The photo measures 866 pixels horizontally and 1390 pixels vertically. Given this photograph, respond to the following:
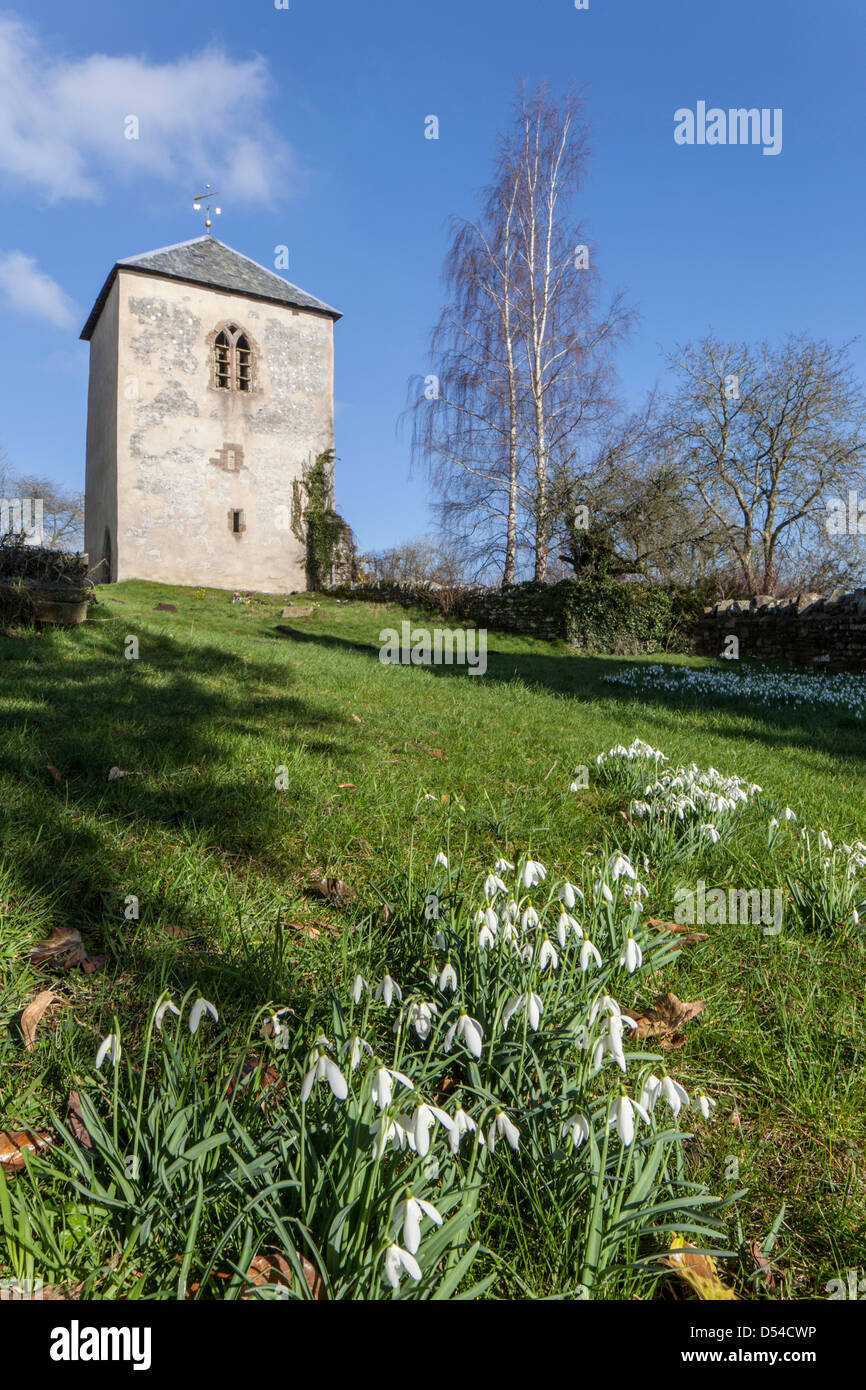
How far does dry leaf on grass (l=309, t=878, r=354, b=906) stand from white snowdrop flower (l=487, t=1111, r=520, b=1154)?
1414 mm

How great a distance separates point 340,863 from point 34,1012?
1377mm

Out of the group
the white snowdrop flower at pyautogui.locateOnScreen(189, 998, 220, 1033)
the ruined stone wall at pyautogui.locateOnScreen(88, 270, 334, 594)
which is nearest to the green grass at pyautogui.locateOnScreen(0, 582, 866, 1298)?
the white snowdrop flower at pyautogui.locateOnScreen(189, 998, 220, 1033)

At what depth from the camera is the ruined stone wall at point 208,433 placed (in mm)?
23734

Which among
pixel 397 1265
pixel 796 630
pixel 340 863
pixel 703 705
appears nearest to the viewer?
Answer: pixel 397 1265

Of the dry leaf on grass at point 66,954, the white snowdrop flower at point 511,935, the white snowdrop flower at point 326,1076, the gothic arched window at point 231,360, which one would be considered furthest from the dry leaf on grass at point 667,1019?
the gothic arched window at point 231,360

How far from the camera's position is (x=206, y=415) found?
24.7m

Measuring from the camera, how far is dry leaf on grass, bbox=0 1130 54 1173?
1.58 m

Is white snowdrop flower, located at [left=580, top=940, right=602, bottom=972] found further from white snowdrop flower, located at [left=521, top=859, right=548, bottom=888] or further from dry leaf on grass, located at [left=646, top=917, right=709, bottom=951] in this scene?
dry leaf on grass, located at [left=646, top=917, right=709, bottom=951]

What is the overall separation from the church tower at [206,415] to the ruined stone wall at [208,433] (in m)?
0.04

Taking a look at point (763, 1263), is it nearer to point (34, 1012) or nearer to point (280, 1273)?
point (280, 1273)

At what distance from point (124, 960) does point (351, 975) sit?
738 millimetres

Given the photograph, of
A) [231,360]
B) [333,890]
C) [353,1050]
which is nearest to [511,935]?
[353,1050]

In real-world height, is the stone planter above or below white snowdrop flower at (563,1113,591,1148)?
above
